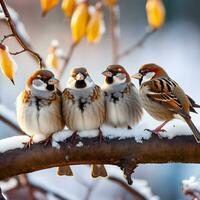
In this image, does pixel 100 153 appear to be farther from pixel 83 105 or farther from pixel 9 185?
pixel 9 185

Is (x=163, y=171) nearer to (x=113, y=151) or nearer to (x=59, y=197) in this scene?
(x=59, y=197)

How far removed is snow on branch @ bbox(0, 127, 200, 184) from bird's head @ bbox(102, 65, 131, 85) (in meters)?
0.38

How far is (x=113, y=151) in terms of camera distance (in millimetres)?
2541

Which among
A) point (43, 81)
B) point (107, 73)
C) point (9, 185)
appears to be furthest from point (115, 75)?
point (9, 185)

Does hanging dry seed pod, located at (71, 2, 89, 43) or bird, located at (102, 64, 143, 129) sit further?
hanging dry seed pod, located at (71, 2, 89, 43)

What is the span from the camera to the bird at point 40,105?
9.18 ft

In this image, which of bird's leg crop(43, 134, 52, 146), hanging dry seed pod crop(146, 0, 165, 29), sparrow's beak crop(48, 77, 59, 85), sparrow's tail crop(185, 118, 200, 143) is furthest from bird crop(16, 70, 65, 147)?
hanging dry seed pod crop(146, 0, 165, 29)

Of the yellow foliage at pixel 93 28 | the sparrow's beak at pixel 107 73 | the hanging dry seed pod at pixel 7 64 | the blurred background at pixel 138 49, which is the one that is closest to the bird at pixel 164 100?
the sparrow's beak at pixel 107 73

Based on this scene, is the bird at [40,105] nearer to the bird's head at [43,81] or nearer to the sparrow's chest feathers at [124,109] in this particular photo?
the bird's head at [43,81]

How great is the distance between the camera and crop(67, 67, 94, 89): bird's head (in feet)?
9.25

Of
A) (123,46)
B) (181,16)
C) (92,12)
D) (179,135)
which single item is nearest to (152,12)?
(92,12)

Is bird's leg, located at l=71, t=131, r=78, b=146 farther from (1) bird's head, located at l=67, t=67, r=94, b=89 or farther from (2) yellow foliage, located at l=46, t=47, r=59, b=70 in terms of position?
(2) yellow foliage, located at l=46, t=47, r=59, b=70

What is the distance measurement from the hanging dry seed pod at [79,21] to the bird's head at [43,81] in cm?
23

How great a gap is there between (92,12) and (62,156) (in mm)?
842
